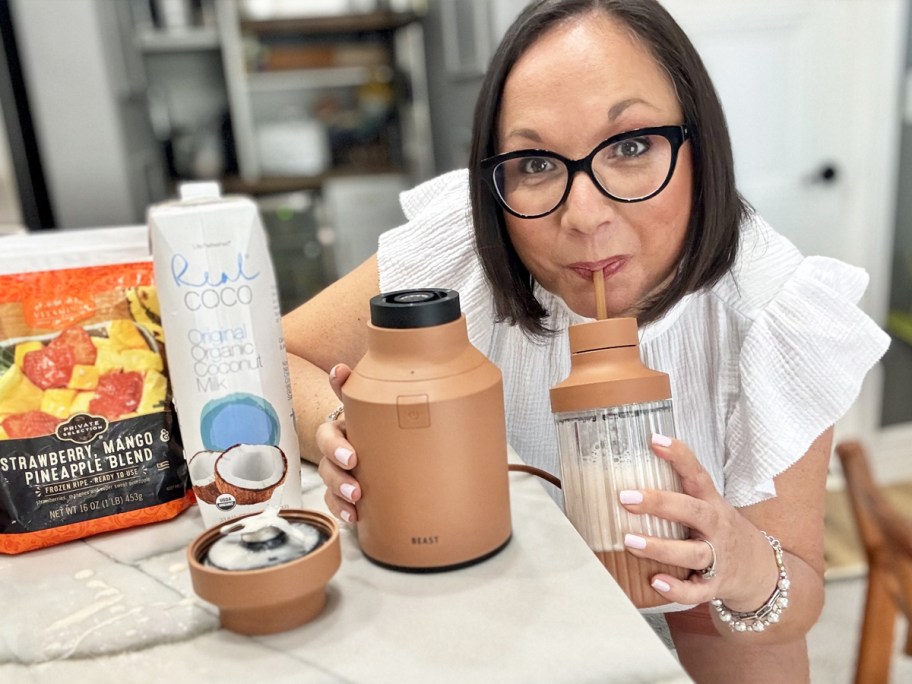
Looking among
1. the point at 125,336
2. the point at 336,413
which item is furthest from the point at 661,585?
the point at 125,336

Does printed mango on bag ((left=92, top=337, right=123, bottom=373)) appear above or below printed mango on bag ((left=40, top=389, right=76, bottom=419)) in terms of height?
above

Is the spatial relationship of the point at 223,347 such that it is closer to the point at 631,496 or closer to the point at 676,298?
the point at 631,496

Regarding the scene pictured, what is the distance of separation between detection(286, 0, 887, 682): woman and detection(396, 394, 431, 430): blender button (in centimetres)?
7

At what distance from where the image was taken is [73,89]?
1.79 m

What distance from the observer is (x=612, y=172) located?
0.77m

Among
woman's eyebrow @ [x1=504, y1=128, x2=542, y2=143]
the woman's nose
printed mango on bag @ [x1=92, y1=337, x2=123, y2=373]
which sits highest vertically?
woman's eyebrow @ [x1=504, y1=128, x2=542, y2=143]

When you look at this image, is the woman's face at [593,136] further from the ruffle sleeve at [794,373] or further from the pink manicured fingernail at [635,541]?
Result: the pink manicured fingernail at [635,541]

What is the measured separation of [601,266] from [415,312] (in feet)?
0.98

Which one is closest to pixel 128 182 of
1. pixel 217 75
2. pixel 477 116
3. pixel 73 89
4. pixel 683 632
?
pixel 73 89

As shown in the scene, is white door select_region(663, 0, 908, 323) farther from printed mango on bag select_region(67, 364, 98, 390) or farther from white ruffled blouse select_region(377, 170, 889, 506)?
printed mango on bag select_region(67, 364, 98, 390)

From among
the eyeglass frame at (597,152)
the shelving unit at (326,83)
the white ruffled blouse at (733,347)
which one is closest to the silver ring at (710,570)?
the white ruffled blouse at (733,347)

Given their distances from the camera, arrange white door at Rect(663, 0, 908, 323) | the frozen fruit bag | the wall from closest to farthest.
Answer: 1. the frozen fruit bag
2. white door at Rect(663, 0, 908, 323)
3. the wall

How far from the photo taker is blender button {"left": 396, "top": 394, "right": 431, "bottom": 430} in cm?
55

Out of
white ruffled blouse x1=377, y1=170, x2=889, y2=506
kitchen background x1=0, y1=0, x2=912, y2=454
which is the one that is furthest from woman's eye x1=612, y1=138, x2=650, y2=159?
kitchen background x1=0, y1=0, x2=912, y2=454
